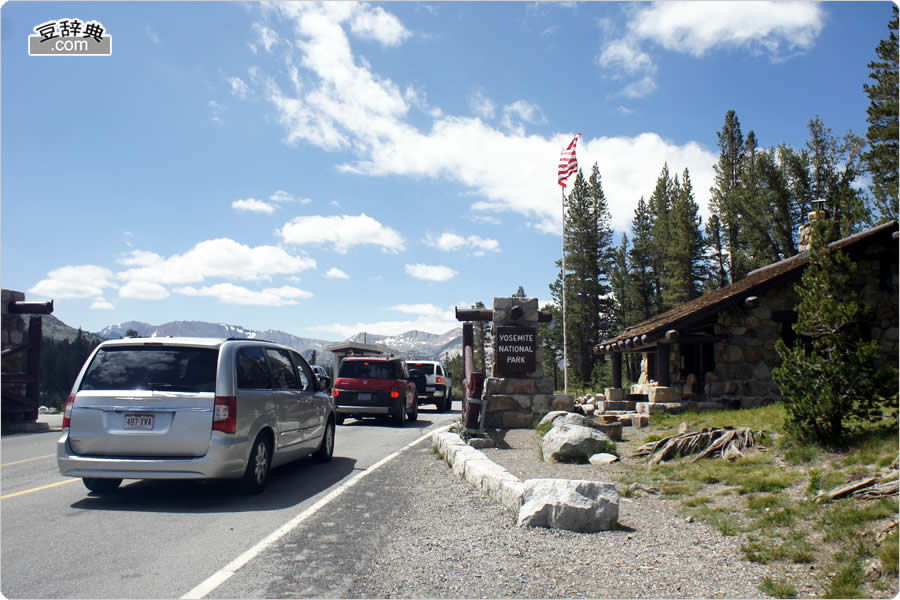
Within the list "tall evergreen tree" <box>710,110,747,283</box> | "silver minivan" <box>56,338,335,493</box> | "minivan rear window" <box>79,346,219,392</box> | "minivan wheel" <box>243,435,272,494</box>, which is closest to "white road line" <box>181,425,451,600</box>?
"minivan wheel" <box>243,435,272,494</box>

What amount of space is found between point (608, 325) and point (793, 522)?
185ft

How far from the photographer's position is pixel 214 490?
773cm

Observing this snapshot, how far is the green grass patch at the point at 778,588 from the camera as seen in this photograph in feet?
13.1

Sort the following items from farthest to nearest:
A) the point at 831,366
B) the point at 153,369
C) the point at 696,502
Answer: the point at 831,366, the point at 153,369, the point at 696,502

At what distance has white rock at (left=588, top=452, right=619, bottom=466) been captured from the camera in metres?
9.41

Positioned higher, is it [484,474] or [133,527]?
[484,474]

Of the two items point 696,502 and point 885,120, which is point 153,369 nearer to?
point 696,502

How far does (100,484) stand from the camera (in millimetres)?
7434

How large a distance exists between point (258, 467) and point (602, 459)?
4941 millimetres

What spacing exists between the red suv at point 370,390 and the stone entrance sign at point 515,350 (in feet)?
10.7

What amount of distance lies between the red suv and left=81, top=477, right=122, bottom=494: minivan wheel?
32.5ft

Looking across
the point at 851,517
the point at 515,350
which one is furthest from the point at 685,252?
the point at 851,517

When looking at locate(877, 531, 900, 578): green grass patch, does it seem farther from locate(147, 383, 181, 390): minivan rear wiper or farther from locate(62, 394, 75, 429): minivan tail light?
locate(62, 394, 75, 429): minivan tail light

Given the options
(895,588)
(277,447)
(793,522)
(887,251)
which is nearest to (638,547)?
(793,522)
